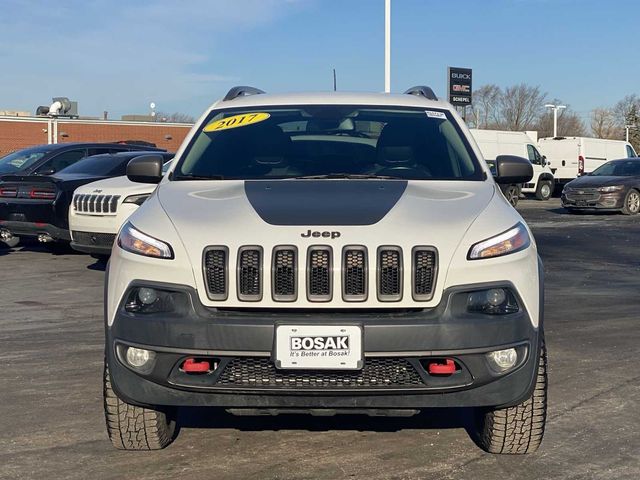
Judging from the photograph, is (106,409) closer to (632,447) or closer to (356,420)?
(356,420)

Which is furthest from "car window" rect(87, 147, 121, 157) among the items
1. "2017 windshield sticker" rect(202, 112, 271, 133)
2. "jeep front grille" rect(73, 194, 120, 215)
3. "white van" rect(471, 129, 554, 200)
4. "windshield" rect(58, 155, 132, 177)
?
→ "white van" rect(471, 129, 554, 200)

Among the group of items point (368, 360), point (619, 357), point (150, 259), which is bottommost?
point (619, 357)

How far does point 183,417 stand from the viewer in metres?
5.11

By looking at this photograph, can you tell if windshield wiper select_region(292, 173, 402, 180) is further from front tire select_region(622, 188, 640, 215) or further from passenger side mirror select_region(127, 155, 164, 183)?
front tire select_region(622, 188, 640, 215)

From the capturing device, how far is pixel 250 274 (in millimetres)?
3857

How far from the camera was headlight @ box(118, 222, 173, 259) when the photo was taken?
13.1ft

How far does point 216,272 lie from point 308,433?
4.42 ft

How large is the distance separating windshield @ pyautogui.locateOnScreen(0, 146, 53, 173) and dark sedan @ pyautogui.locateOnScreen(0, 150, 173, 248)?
1.33 meters

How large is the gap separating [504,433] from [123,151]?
459 inches

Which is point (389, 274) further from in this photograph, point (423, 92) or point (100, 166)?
point (100, 166)

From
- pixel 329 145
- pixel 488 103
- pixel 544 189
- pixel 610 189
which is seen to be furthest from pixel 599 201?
pixel 488 103

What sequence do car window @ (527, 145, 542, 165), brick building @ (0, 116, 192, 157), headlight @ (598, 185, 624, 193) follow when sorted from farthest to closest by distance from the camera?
brick building @ (0, 116, 192, 157), car window @ (527, 145, 542, 165), headlight @ (598, 185, 624, 193)

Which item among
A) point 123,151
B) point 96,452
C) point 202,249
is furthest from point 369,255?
point 123,151

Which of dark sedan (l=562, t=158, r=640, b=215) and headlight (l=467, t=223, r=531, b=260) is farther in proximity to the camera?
dark sedan (l=562, t=158, r=640, b=215)
